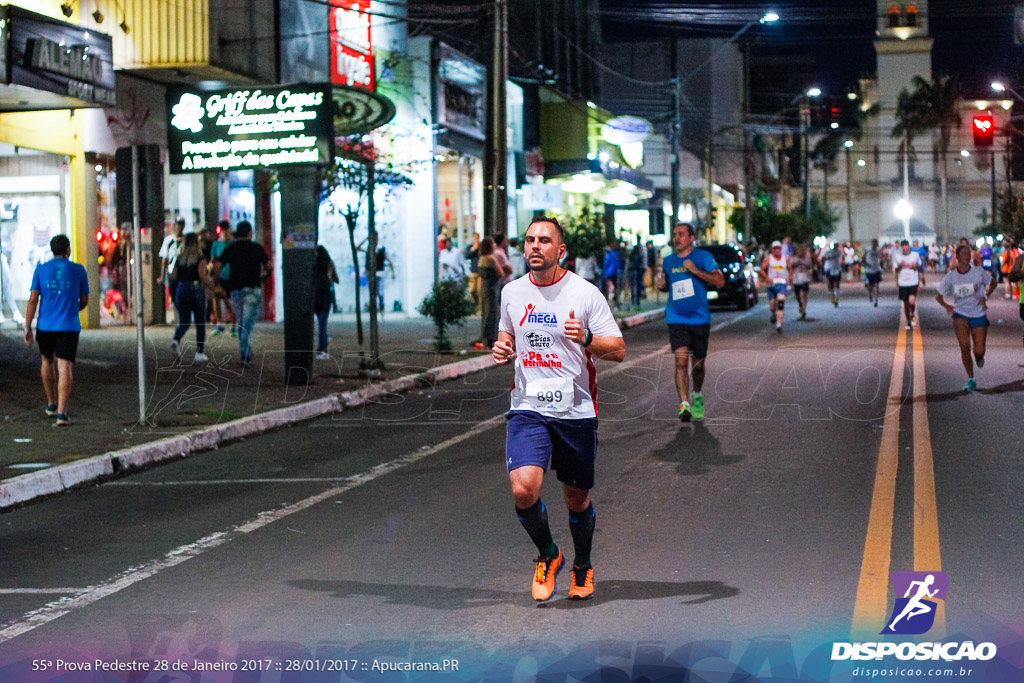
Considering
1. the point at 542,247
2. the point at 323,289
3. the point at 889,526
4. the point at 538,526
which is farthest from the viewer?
the point at 323,289

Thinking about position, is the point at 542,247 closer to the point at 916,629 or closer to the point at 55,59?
the point at 916,629

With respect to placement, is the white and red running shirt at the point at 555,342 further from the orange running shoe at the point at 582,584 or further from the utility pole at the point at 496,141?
the utility pole at the point at 496,141

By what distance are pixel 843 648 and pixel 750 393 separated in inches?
402

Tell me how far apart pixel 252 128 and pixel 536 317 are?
35.2 ft

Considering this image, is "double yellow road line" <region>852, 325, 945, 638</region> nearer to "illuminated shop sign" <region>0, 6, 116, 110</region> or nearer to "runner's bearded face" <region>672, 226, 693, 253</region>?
"runner's bearded face" <region>672, 226, 693, 253</region>

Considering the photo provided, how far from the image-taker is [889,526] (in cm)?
778

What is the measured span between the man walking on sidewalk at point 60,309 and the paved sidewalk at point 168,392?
577mm

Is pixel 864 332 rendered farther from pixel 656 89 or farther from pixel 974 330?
pixel 656 89

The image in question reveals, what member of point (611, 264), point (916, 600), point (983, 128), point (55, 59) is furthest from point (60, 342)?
point (611, 264)

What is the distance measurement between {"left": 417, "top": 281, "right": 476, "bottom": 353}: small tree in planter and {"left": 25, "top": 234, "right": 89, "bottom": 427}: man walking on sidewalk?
8422 mm

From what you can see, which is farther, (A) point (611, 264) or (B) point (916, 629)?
(A) point (611, 264)

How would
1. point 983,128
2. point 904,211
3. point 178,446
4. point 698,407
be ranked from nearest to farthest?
point 178,446 → point 698,407 → point 983,128 → point 904,211

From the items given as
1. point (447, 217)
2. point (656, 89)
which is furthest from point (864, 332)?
point (656, 89)

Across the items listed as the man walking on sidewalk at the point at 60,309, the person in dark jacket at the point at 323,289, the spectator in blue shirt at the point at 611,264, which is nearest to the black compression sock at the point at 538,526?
the man walking on sidewalk at the point at 60,309
